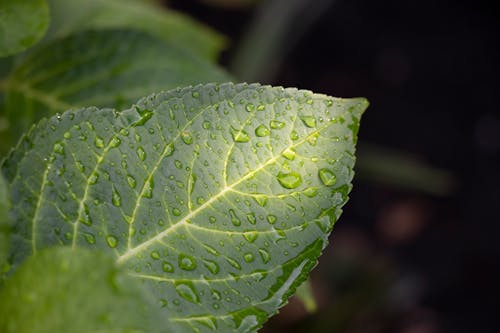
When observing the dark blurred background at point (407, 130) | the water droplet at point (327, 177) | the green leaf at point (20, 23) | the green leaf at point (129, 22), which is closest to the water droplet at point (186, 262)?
the water droplet at point (327, 177)

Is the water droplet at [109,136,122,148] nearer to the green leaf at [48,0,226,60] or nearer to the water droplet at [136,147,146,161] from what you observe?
the water droplet at [136,147,146,161]

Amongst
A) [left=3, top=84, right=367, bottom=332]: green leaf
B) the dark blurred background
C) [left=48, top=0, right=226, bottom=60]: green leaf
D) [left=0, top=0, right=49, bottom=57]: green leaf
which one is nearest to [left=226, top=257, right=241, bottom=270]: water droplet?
[left=3, top=84, right=367, bottom=332]: green leaf

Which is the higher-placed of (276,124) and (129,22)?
(276,124)

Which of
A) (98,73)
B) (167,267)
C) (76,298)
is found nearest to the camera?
(76,298)

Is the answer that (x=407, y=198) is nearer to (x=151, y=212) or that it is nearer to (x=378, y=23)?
(x=378, y=23)

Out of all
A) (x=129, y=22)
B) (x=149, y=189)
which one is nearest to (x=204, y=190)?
(x=149, y=189)

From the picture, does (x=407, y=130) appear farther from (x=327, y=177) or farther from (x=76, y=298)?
(x=76, y=298)

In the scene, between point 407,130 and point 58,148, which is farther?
point 407,130
